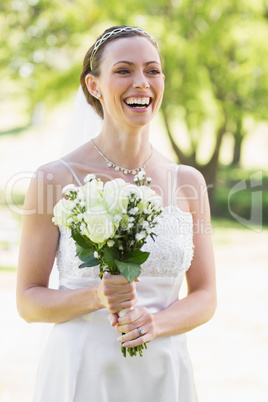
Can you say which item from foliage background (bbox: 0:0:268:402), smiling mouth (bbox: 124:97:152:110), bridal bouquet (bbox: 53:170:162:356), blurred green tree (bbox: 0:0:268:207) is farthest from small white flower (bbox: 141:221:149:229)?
blurred green tree (bbox: 0:0:268:207)

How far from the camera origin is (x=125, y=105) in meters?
2.59

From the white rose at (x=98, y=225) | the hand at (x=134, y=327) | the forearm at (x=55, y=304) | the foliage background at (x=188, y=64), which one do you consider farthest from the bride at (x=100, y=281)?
the foliage background at (x=188, y=64)

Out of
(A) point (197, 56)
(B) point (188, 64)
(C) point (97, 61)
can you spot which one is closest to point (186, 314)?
(C) point (97, 61)

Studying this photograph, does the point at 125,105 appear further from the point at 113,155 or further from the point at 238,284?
the point at 238,284

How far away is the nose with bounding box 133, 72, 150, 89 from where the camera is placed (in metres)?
2.54

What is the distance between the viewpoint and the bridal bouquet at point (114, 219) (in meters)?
2.12

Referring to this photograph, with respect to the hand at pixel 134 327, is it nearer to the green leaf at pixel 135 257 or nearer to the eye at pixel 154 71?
the green leaf at pixel 135 257

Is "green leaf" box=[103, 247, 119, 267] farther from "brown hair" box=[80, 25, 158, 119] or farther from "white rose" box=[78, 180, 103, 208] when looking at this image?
"brown hair" box=[80, 25, 158, 119]

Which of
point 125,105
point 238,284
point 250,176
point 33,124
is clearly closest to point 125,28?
point 125,105

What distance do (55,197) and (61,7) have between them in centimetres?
1773

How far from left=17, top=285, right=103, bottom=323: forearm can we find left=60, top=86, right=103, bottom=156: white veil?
1212mm

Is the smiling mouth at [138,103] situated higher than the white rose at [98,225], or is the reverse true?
the smiling mouth at [138,103]

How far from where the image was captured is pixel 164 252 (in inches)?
106

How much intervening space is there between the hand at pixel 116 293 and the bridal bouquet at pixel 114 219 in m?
0.04
